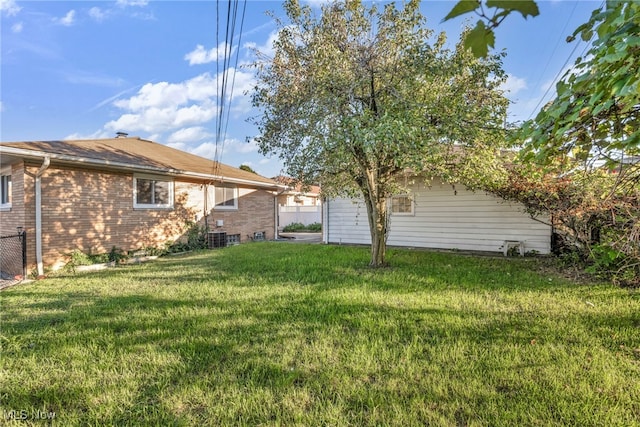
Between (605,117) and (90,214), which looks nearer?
(605,117)

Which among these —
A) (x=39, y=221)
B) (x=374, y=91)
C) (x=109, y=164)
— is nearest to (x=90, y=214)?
(x=39, y=221)

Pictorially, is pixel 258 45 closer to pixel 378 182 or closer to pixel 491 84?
pixel 378 182

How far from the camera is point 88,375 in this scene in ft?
8.98

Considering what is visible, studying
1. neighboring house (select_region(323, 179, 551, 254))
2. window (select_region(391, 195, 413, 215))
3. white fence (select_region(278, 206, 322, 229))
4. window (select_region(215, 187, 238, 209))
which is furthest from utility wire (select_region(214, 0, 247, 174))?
white fence (select_region(278, 206, 322, 229))

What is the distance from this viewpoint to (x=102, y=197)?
9.35 metres

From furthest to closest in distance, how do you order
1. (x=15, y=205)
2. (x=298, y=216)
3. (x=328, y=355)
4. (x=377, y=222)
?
1. (x=298, y=216)
2. (x=15, y=205)
3. (x=377, y=222)
4. (x=328, y=355)

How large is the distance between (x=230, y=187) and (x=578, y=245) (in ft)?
38.2

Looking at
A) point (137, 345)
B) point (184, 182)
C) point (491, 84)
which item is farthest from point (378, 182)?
point (184, 182)

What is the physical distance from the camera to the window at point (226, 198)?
A: 43.0 ft

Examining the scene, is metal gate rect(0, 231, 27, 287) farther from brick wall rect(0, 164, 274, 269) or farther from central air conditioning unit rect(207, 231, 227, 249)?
central air conditioning unit rect(207, 231, 227, 249)

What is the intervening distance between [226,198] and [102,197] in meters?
4.75

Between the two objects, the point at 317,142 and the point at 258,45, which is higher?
the point at 258,45

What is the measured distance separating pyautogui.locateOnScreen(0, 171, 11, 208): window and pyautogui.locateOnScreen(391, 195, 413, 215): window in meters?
11.1

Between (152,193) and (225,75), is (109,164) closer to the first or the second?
(152,193)
